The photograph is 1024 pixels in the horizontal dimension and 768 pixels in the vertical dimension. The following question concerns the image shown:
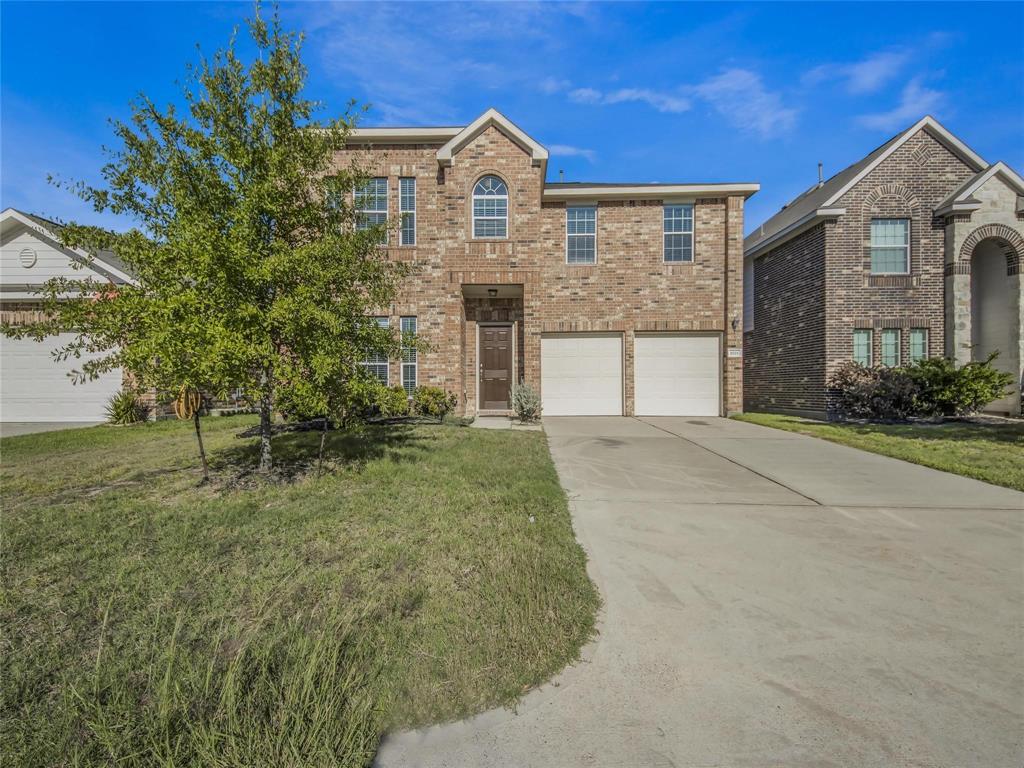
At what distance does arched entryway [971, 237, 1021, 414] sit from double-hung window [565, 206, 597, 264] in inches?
432

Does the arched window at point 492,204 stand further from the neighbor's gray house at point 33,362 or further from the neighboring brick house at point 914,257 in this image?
the neighbor's gray house at point 33,362

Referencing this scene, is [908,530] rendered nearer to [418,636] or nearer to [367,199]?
[418,636]

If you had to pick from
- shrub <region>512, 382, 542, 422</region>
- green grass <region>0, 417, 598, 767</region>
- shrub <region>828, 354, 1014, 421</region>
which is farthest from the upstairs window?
green grass <region>0, 417, 598, 767</region>

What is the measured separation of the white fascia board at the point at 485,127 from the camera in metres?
12.4

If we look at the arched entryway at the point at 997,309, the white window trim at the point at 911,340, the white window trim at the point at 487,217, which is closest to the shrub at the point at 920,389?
the white window trim at the point at 911,340

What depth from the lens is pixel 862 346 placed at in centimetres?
1369

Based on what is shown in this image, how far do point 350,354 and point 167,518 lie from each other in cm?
242

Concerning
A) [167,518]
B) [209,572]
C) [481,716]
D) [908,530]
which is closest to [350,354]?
[167,518]

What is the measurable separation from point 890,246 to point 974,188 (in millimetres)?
2429

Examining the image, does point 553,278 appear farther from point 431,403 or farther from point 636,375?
point 431,403

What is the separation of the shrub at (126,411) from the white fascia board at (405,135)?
8.63 m

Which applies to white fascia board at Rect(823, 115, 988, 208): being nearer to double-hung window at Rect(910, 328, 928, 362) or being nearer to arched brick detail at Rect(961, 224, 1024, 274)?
arched brick detail at Rect(961, 224, 1024, 274)

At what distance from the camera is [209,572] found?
3.39m

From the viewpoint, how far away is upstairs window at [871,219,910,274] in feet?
44.6
